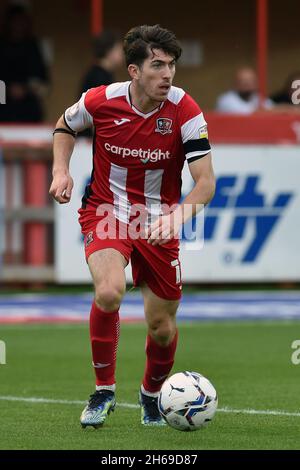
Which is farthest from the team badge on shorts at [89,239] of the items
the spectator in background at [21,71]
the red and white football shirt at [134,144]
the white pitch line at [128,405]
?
the spectator in background at [21,71]

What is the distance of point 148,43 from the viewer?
7.39 meters

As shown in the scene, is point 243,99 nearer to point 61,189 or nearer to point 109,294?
point 61,189

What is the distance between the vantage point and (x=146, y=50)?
738 centimetres

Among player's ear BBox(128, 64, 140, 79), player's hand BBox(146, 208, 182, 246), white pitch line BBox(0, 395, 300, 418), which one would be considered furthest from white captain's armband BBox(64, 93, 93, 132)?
white pitch line BBox(0, 395, 300, 418)

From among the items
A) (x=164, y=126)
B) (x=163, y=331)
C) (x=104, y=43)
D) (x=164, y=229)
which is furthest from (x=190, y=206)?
(x=104, y=43)

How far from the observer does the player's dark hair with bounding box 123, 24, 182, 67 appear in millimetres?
7352

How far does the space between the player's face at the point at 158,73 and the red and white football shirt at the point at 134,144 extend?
0.64 feet

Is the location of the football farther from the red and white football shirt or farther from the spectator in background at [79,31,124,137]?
the spectator in background at [79,31,124,137]

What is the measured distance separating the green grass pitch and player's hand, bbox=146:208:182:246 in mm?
1074

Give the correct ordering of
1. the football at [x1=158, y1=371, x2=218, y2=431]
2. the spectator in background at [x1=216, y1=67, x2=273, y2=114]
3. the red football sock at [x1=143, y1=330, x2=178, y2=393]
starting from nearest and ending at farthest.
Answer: the football at [x1=158, y1=371, x2=218, y2=431] → the red football sock at [x1=143, y1=330, x2=178, y2=393] → the spectator in background at [x1=216, y1=67, x2=273, y2=114]

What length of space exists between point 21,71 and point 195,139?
31.9ft

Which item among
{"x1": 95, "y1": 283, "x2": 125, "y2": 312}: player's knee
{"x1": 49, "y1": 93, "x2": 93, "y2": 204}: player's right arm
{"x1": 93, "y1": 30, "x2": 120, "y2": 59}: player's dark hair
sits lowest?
{"x1": 95, "y1": 283, "x2": 125, "y2": 312}: player's knee
